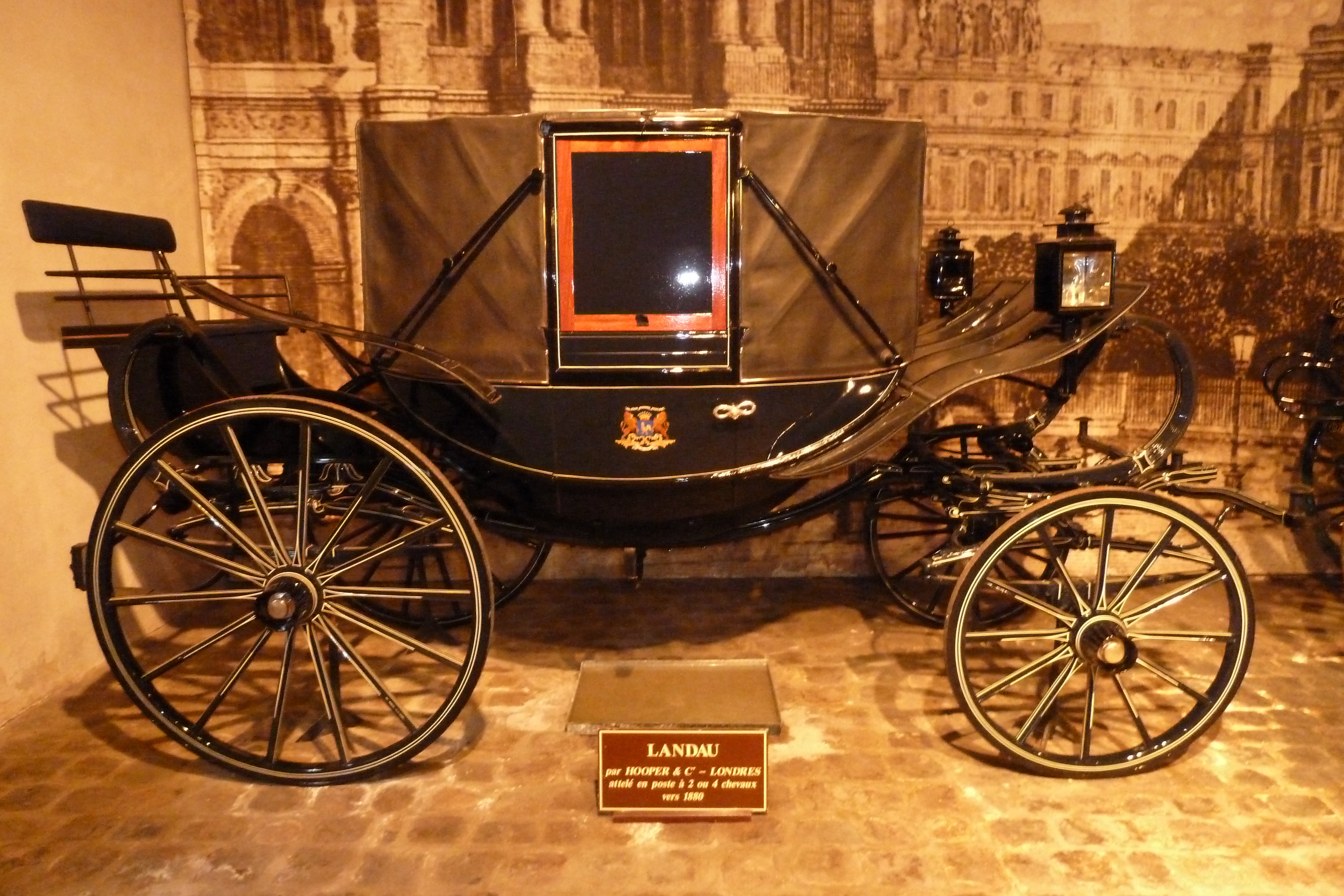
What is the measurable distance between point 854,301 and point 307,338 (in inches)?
109

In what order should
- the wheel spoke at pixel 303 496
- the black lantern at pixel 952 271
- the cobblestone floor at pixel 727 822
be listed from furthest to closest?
the black lantern at pixel 952 271, the wheel spoke at pixel 303 496, the cobblestone floor at pixel 727 822

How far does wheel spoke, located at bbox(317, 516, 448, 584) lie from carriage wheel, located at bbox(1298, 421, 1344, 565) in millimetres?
3916

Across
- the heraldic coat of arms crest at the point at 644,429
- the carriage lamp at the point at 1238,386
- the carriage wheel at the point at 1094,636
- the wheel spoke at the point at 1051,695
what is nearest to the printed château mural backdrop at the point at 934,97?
the carriage lamp at the point at 1238,386

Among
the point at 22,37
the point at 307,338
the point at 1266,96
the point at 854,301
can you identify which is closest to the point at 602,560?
the point at 307,338

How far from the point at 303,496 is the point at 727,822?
144cm

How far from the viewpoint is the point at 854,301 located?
110 inches

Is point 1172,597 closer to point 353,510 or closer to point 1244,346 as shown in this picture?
point 353,510

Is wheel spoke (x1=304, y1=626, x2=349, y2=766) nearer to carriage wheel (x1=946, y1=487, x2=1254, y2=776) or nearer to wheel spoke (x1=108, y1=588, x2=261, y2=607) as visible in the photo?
wheel spoke (x1=108, y1=588, x2=261, y2=607)

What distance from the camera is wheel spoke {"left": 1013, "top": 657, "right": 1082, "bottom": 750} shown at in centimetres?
247

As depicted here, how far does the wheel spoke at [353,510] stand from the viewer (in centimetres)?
247

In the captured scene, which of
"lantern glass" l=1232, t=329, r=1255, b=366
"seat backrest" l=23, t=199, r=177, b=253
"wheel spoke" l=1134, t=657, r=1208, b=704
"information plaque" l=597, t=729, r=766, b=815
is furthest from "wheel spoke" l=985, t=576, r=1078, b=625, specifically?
"seat backrest" l=23, t=199, r=177, b=253

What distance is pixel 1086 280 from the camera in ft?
9.18

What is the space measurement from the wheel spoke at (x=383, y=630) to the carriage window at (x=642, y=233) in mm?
1006

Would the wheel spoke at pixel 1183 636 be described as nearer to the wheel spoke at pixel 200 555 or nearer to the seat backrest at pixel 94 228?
the wheel spoke at pixel 200 555
